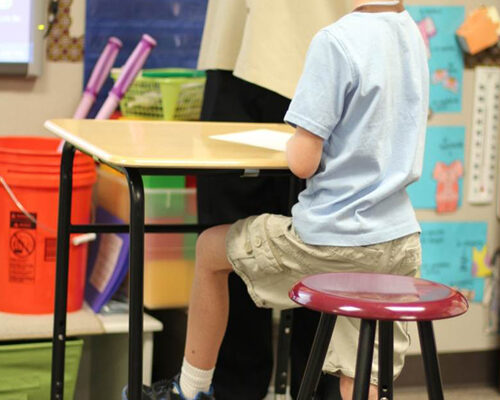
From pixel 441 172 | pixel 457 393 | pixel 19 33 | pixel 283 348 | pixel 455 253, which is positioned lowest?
pixel 457 393

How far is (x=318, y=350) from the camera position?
5.38ft

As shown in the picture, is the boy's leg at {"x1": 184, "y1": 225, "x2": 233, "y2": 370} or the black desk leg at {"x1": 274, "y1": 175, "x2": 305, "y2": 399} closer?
the boy's leg at {"x1": 184, "y1": 225, "x2": 233, "y2": 370}

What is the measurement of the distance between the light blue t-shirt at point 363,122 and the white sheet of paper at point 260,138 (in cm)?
18

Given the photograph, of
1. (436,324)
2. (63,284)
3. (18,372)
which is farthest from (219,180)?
(436,324)

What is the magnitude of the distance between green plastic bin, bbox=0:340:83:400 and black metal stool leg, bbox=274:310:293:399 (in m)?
0.51

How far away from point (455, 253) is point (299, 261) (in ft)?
3.89

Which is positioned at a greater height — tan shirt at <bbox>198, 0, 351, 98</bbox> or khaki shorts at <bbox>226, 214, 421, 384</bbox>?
tan shirt at <bbox>198, 0, 351, 98</bbox>

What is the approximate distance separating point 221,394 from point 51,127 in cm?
89

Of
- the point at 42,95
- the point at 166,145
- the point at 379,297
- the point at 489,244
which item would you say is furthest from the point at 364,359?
the point at 42,95

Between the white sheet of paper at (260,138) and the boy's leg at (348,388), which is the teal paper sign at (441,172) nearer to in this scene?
the white sheet of paper at (260,138)

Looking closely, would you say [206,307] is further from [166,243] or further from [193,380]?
[166,243]

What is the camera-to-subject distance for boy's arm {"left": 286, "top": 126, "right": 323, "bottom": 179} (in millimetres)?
1771

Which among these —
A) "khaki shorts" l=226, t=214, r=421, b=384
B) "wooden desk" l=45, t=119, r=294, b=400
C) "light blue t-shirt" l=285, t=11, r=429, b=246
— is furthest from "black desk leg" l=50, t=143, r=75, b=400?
"light blue t-shirt" l=285, t=11, r=429, b=246

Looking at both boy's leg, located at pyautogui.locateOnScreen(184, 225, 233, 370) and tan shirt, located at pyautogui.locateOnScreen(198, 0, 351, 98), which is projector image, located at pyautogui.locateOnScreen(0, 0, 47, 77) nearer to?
tan shirt, located at pyautogui.locateOnScreen(198, 0, 351, 98)
